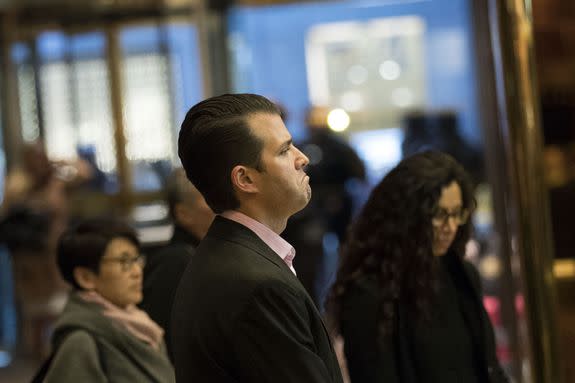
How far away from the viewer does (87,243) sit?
320 cm

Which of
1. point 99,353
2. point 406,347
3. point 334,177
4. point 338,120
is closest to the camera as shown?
point 406,347

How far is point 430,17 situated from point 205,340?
632cm

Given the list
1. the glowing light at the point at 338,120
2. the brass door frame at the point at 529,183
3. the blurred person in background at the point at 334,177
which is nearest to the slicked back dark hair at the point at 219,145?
the brass door frame at the point at 529,183

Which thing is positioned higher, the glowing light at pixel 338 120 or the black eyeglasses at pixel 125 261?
the glowing light at pixel 338 120

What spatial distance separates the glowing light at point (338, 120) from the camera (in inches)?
308

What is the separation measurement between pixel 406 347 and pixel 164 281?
0.75 metres

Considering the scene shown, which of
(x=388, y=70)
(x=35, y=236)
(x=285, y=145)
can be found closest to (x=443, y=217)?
(x=285, y=145)

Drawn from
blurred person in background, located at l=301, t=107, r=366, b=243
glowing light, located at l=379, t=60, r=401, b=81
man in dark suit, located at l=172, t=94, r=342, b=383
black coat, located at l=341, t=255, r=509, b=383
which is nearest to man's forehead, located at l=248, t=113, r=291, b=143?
man in dark suit, located at l=172, t=94, r=342, b=383

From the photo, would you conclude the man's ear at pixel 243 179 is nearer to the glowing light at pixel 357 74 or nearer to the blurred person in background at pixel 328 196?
the blurred person in background at pixel 328 196

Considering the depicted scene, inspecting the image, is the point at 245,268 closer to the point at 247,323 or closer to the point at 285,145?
the point at 247,323

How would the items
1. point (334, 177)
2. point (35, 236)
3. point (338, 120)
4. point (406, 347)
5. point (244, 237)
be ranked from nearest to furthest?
point (244, 237) → point (406, 347) → point (35, 236) → point (334, 177) → point (338, 120)

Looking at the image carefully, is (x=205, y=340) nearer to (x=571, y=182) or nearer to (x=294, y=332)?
(x=294, y=332)

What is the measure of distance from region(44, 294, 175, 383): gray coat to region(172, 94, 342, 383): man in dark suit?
0.90m

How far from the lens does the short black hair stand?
3191 mm
